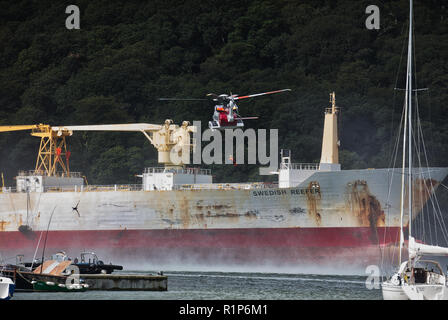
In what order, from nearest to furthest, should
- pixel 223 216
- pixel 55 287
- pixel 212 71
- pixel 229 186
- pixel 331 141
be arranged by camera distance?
pixel 55 287
pixel 223 216
pixel 229 186
pixel 331 141
pixel 212 71

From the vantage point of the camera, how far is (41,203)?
6912 centimetres

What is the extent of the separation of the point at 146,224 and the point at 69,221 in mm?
6838

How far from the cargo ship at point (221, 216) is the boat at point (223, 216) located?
66mm

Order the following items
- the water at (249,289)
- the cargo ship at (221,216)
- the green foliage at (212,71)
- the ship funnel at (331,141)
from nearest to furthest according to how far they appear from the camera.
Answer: the water at (249,289), the cargo ship at (221,216), the ship funnel at (331,141), the green foliage at (212,71)

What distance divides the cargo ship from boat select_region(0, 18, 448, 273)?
7cm

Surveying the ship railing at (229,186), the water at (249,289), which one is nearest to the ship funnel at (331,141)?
the ship railing at (229,186)

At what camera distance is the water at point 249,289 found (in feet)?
148

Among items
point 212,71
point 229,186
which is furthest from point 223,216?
point 212,71

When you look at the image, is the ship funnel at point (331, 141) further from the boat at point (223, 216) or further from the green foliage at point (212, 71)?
the green foliage at point (212, 71)

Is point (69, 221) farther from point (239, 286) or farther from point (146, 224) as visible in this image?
point (239, 286)

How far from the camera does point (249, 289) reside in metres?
49.0

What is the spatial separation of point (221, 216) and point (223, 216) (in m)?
0.16

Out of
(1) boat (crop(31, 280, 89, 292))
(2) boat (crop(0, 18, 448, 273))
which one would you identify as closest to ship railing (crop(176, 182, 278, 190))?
(2) boat (crop(0, 18, 448, 273))

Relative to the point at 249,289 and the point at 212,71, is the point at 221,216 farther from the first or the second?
the point at 212,71
